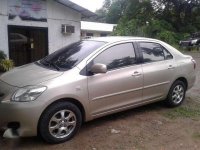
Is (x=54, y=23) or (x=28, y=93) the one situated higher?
(x=54, y=23)

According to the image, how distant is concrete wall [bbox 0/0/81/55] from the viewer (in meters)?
11.8

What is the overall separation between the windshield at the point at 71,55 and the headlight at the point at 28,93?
2.48ft

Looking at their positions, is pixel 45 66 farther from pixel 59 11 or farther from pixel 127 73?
pixel 59 11

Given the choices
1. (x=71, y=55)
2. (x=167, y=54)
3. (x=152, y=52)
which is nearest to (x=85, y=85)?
(x=71, y=55)

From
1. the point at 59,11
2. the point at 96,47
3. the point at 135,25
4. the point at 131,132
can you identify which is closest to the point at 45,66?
the point at 96,47

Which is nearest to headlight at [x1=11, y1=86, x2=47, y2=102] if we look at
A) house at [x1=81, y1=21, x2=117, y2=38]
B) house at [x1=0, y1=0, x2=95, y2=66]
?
house at [x1=0, y1=0, x2=95, y2=66]

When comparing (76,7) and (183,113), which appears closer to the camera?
(183,113)

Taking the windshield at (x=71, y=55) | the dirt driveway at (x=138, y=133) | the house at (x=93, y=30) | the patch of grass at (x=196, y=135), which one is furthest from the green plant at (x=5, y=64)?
the house at (x=93, y=30)

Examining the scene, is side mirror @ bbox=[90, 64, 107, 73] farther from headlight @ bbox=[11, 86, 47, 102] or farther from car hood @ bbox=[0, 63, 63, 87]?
headlight @ bbox=[11, 86, 47, 102]

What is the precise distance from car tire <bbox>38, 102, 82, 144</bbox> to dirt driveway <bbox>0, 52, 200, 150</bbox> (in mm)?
126

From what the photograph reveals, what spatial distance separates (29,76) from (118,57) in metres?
1.73

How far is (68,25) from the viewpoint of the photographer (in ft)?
44.6

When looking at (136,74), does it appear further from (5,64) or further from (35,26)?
(35,26)

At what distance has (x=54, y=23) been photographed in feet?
43.3
